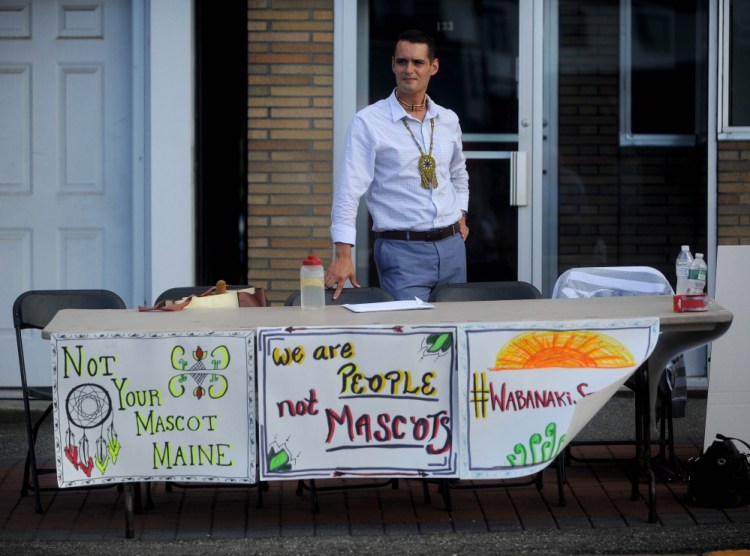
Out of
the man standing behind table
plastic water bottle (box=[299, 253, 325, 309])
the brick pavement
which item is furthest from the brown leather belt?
the brick pavement

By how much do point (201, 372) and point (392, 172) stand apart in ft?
5.79

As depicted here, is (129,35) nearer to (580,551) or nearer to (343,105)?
(343,105)

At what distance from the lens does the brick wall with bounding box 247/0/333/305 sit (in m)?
8.44

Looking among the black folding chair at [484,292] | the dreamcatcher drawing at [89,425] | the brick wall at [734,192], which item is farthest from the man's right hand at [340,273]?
the brick wall at [734,192]

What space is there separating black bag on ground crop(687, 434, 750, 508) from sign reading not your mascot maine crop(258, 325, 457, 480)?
1.22 m

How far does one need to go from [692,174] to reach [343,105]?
2.25 m

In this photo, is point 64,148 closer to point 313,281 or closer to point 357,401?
point 313,281

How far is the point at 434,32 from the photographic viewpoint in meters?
8.53

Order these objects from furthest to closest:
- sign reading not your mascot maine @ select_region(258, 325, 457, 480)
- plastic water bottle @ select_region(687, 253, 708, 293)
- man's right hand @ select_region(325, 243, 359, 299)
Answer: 1. man's right hand @ select_region(325, 243, 359, 299)
2. plastic water bottle @ select_region(687, 253, 708, 293)
3. sign reading not your mascot maine @ select_region(258, 325, 457, 480)

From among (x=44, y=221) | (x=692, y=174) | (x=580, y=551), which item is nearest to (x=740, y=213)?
(x=692, y=174)

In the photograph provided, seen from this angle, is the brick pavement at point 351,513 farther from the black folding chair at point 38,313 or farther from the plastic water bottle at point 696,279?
the plastic water bottle at point 696,279

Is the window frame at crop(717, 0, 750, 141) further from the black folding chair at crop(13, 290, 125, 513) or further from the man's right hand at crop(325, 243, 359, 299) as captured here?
the black folding chair at crop(13, 290, 125, 513)

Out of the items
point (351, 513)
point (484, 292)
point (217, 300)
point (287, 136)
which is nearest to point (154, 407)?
point (217, 300)

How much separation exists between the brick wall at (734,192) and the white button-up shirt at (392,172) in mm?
2260
